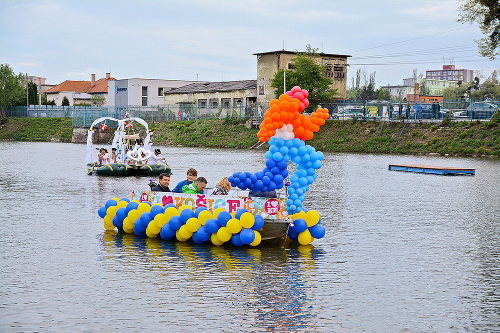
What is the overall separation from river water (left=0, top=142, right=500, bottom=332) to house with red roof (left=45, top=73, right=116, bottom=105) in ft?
368

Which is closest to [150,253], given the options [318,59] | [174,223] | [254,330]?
[174,223]

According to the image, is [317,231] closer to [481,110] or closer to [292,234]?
[292,234]

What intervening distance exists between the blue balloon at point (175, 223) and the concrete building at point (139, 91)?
286ft

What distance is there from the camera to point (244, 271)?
11.7m

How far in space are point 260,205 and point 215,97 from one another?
69556 mm

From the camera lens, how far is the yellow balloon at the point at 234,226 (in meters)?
13.4

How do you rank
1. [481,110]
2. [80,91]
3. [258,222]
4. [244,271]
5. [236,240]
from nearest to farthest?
[244,271] < [258,222] < [236,240] < [481,110] < [80,91]

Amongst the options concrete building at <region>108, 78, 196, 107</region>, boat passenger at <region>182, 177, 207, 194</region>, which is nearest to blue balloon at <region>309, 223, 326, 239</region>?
boat passenger at <region>182, 177, 207, 194</region>

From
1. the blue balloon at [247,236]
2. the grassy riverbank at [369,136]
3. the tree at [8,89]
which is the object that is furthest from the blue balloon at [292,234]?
the tree at [8,89]

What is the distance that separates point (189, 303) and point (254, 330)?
59.8 inches

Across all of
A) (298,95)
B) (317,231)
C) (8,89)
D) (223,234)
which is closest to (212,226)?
(223,234)

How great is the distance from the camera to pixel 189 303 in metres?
9.66

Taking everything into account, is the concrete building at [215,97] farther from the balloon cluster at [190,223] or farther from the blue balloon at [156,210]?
the blue balloon at [156,210]

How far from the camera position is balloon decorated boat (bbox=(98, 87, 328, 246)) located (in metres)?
13.7
